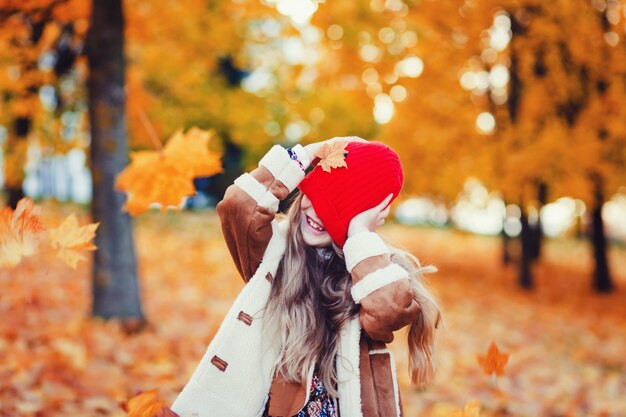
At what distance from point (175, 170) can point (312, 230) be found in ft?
2.20

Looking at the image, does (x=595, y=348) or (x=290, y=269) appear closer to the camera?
(x=290, y=269)

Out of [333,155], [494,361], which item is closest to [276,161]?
[333,155]

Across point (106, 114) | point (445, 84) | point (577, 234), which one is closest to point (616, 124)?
point (445, 84)

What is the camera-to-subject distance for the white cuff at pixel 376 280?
1.60 metres

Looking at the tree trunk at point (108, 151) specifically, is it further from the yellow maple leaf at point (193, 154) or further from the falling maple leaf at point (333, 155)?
the falling maple leaf at point (333, 155)

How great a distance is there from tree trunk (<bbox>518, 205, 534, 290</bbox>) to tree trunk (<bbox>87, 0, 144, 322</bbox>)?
697cm

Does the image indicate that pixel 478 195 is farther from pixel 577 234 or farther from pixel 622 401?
pixel 577 234

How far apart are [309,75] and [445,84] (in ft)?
7.32

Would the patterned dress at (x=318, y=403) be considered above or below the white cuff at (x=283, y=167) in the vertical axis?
below

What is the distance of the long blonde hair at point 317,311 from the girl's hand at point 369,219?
15 cm

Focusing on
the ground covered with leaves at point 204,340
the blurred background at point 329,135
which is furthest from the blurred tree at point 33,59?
the ground covered with leaves at point 204,340

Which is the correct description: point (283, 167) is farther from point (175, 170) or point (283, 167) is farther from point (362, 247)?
point (175, 170)

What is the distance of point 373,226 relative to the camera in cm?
176

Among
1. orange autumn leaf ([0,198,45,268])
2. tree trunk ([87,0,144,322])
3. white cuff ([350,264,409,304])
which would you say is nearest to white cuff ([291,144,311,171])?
white cuff ([350,264,409,304])
